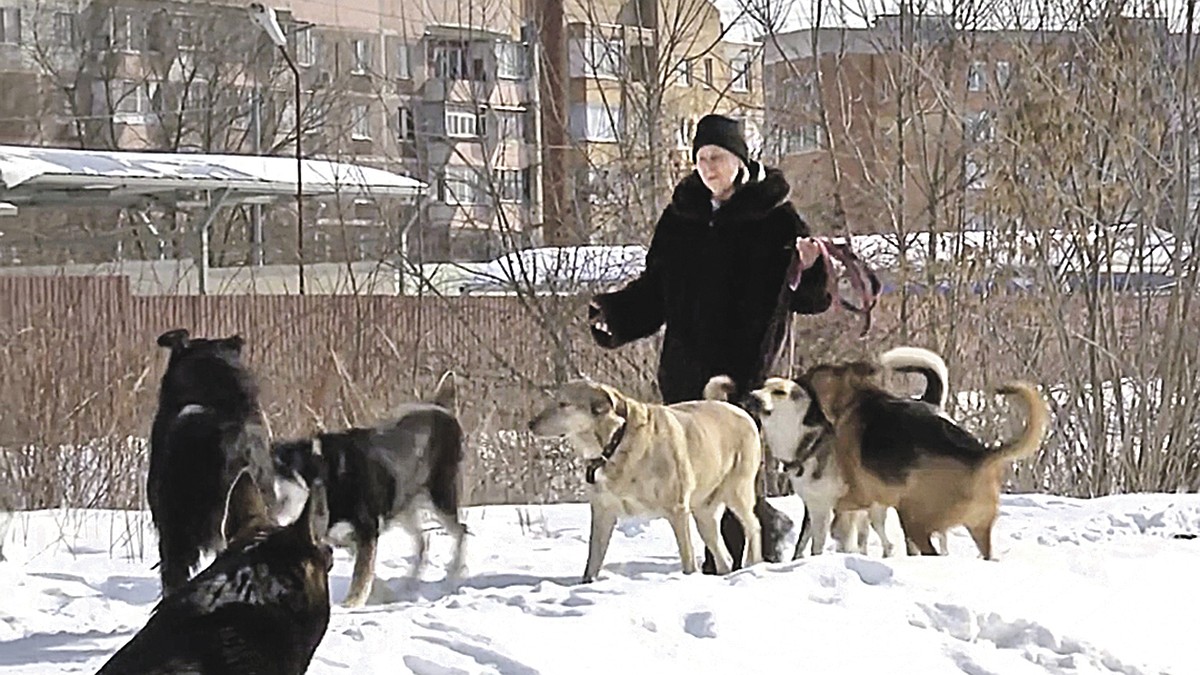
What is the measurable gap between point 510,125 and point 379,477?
1149 centimetres

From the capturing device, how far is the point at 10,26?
35719 millimetres

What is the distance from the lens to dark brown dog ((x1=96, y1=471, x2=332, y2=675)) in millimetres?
3787

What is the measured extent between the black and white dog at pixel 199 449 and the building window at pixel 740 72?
1089cm

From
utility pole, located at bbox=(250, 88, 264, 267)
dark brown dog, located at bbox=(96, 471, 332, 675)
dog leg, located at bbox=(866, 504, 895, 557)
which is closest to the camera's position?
dark brown dog, located at bbox=(96, 471, 332, 675)

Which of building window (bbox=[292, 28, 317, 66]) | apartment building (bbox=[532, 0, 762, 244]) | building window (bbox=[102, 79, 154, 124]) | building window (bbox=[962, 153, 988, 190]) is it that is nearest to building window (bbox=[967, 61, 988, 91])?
building window (bbox=[962, 153, 988, 190])

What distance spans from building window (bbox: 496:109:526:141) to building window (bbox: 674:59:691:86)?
6.20ft

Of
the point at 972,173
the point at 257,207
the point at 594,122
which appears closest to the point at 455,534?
the point at 972,173

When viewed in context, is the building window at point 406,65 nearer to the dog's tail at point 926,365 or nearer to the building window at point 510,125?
the building window at point 510,125

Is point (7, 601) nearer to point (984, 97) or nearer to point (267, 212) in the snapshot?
point (984, 97)

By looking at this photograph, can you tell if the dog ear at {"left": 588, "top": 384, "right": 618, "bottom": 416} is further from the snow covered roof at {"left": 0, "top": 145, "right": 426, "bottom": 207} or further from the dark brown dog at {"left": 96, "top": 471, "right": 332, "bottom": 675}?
the snow covered roof at {"left": 0, "top": 145, "right": 426, "bottom": 207}

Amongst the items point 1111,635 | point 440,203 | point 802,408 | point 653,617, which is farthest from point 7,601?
point 440,203

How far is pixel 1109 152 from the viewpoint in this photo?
39.3ft

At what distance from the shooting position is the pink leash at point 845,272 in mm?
6887

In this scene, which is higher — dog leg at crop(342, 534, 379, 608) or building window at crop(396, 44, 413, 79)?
building window at crop(396, 44, 413, 79)
